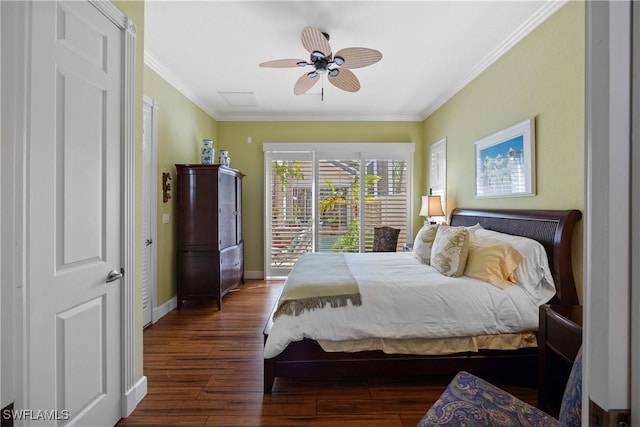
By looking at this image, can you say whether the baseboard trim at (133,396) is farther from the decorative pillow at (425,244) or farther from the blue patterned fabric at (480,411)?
the decorative pillow at (425,244)

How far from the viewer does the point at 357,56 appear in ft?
A: 8.80

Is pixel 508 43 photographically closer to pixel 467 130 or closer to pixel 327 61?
pixel 467 130

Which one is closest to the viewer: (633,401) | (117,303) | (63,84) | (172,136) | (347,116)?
(633,401)

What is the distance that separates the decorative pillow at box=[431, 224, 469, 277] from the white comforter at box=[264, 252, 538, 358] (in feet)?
0.93

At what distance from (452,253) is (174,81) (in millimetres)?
3624

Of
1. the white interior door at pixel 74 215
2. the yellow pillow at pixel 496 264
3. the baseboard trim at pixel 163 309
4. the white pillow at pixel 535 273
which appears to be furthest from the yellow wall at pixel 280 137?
the white interior door at pixel 74 215

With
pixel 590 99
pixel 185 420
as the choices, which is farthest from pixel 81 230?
pixel 590 99

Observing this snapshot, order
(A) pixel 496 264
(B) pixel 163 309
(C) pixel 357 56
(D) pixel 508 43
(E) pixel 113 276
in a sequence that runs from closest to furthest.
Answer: (E) pixel 113 276, (A) pixel 496 264, (C) pixel 357 56, (D) pixel 508 43, (B) pixel 163 309

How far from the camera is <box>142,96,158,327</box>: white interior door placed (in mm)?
3301

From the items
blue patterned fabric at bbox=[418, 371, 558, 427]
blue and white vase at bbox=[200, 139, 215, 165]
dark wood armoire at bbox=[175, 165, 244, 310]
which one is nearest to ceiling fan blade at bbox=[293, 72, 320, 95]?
dark wood armoire at bbox=[175, 165, 244, 310]

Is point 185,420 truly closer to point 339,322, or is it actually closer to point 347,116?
point 339,322

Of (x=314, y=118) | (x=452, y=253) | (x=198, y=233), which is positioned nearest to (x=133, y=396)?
A: (x=198, y=233)

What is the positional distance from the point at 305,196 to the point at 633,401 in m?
4.92

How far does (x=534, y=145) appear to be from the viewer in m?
2.56
